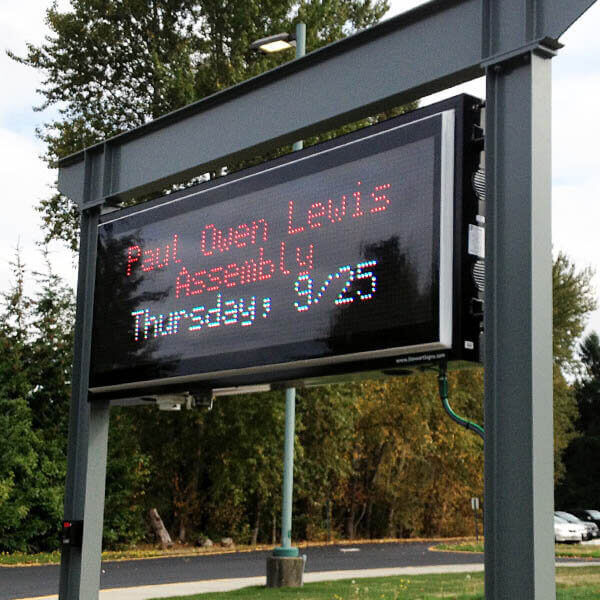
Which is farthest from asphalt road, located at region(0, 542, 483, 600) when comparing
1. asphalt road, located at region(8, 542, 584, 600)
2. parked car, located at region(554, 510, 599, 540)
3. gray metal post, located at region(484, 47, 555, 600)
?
gray metal post, located at region(484, 47, 555, 600)

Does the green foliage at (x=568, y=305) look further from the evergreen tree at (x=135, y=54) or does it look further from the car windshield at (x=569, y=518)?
the evergreen tree at (x=135, y=54)

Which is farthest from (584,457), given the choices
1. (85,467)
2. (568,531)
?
(85,467)

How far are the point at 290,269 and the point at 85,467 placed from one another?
2955 millimetres

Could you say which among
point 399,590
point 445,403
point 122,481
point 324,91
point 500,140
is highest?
point 324,91

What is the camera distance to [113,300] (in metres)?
8.09

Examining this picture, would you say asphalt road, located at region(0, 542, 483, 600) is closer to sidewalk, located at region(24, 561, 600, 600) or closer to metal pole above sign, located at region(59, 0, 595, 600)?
sidewalk, located at region(24, 561, 600, 600)

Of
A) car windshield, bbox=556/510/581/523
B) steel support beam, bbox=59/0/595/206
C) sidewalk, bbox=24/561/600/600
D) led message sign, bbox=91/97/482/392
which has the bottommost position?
sidewalk, bbox=24/561/600/600

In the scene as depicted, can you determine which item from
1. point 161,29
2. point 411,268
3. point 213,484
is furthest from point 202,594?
point 161,29

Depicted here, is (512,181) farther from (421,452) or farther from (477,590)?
(421,452)

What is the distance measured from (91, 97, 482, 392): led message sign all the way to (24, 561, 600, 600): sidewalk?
7773mm

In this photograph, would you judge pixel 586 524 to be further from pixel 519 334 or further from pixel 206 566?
pixel 519 334

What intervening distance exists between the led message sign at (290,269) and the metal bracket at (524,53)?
1.29 ft

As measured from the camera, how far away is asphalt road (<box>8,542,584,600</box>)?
56.2 ft

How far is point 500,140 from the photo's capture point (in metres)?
5.67
